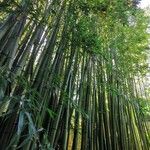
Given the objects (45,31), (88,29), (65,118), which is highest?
(88,29)

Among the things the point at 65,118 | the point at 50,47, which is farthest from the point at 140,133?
the point at 50,47

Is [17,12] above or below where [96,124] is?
above

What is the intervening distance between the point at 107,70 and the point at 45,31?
3.49 feet

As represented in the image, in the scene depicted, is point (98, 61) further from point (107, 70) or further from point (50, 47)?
point (50, 47)

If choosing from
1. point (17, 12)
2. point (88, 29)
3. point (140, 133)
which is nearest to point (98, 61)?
point (88, 29)

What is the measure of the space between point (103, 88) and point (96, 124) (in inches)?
19.4

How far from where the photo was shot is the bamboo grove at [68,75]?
2.18 m

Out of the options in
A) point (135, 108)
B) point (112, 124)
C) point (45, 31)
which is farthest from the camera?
point (135, 108)

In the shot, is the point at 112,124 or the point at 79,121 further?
the point at 112,124

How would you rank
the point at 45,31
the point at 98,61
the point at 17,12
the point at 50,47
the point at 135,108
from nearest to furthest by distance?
the point at 17,12 → the point at 50,47 → the point at 45,31 → the point at 98,61 → the point at 135,108

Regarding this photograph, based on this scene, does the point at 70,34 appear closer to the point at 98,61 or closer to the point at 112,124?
the point at 98,61

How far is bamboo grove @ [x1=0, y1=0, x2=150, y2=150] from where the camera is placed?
2.18 m

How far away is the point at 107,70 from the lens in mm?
3729

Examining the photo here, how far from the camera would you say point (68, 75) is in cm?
288
